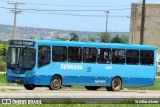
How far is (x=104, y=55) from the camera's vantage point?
32938 mm

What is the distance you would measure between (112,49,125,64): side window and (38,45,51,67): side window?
15.1 feet

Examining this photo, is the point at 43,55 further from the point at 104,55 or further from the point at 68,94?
the point at 68,94

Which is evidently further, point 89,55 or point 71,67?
point 89,55

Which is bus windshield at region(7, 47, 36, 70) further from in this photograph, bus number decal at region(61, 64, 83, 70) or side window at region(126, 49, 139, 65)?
side window at region(126, 49, 139, 65)

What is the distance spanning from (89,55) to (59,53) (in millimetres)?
2154

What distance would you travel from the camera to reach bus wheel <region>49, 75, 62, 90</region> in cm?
3073

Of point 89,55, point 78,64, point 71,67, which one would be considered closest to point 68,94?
point 71,67

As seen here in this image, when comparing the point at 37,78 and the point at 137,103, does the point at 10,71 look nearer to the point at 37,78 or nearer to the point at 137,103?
the point at 37,78

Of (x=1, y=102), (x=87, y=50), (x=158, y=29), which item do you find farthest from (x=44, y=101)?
(x=158, y=29)

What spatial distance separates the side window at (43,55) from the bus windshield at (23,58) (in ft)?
1.08

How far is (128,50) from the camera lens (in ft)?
110

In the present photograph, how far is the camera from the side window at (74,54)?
31.2 m

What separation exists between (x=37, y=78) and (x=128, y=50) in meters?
6.27

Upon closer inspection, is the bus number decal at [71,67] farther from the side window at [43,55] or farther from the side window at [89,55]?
the side window at [43,55]
